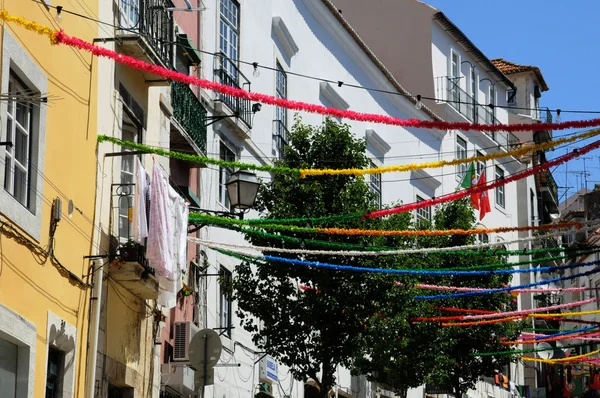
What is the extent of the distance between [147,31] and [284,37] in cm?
1307

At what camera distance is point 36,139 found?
14188 mm

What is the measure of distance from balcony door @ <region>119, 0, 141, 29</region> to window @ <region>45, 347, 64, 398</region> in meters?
4.97

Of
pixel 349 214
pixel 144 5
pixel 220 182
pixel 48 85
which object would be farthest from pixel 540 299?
pixel 48 85

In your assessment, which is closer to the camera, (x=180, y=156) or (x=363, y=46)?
(x=180, y=156)

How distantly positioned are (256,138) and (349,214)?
7.72 metres

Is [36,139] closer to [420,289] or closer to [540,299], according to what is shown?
[420,289]

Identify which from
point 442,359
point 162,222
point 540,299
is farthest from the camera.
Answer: point 540,299

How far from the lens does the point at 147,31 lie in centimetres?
1839

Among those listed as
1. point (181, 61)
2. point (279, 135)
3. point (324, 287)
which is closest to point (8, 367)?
point (324, 287)

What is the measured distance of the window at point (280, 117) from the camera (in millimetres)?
29906

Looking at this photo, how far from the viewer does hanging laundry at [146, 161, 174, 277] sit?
16812 millimetres

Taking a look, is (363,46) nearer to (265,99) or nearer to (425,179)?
(425,179)

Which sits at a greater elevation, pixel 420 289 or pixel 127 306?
pixel 420 289

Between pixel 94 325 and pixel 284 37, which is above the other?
pixel 284 37
